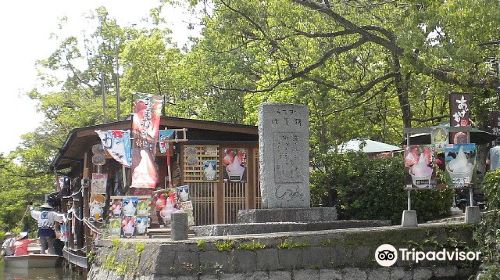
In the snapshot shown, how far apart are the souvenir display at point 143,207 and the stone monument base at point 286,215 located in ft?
8.34

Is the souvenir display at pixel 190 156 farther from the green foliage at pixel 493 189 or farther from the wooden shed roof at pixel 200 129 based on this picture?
the green foliage at pixel 493 189

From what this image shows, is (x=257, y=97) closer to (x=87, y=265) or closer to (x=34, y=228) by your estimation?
(x=87, y=265)

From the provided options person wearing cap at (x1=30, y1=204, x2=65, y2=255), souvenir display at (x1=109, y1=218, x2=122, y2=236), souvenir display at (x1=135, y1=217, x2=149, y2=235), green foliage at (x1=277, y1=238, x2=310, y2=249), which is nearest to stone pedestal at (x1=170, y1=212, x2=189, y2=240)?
green foliage at (x1=277, y1=238, x2=310, y2=249)

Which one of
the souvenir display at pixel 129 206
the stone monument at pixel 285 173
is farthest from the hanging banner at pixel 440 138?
the souvenir display at pixel 129 206

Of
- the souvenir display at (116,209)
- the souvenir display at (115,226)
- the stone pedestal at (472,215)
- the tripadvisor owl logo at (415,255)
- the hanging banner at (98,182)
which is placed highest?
the hanging banner at (98,182)

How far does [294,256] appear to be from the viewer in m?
10.6

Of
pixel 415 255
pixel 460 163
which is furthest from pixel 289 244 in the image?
pixel 460 163

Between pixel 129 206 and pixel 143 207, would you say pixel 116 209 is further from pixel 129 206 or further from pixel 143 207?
pixel 143 207

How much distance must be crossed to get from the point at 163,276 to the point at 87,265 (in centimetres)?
918

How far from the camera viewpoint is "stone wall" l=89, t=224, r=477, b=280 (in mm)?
10281

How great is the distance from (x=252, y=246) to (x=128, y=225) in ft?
16.5

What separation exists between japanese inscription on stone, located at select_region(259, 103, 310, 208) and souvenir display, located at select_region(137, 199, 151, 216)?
9.59 ft

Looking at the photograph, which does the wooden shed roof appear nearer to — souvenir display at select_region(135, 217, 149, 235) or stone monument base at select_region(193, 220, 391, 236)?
souvenir display at select_region(135, 217, 149, 235)

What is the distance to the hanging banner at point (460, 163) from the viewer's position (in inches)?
479
